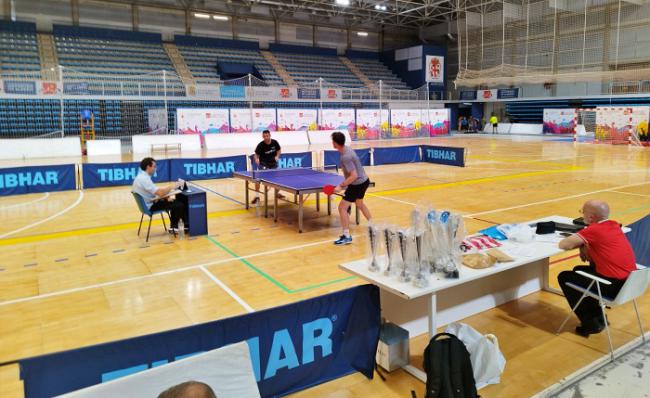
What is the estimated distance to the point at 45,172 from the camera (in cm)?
1318

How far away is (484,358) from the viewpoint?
390 cm

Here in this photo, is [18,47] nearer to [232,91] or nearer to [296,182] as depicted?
[232,91]

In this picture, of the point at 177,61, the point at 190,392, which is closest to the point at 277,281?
the point at 190,392

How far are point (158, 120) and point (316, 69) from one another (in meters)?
16.6

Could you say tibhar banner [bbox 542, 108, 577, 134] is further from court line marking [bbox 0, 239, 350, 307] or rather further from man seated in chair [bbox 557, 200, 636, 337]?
man seated in chair [bbox 557, 200, 636, 337]

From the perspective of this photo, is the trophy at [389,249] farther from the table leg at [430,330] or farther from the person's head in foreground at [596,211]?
the person's head in foreground at [596,211]

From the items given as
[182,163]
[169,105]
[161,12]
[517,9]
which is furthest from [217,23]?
[182,163]

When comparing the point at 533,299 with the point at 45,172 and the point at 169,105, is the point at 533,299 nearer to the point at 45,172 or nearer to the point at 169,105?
the point at 45,172

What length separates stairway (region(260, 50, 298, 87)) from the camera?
36.2m

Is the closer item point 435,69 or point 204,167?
point 204,167

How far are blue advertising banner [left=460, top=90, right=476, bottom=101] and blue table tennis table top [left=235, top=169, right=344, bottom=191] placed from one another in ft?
110

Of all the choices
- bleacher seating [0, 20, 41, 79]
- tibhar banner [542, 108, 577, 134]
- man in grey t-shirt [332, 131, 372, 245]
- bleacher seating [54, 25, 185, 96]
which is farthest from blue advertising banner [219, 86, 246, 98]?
tibhar banner [542, 108, 577, 134]

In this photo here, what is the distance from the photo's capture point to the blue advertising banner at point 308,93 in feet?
96.7

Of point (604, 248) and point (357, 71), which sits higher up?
point (357, 71)
